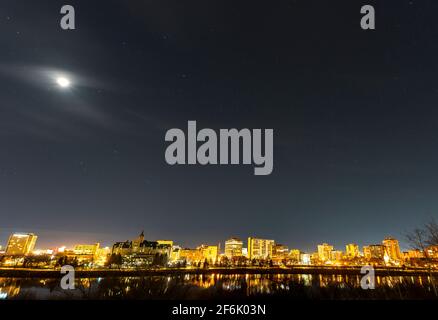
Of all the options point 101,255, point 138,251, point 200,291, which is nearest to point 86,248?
point 101,255

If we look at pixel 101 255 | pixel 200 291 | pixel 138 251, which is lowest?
pixel 200 291

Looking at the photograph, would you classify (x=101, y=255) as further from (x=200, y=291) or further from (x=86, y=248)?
(x=200, y=291)

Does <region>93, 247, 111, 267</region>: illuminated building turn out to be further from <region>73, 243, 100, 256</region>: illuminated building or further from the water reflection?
the water reflection

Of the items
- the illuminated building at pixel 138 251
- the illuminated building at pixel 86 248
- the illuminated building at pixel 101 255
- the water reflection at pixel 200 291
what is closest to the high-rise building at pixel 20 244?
the illuminated building at pixel 86 248

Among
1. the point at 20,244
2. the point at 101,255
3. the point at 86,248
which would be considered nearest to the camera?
the point at 101,255

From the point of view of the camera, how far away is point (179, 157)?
66.6ft

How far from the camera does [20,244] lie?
185 meters

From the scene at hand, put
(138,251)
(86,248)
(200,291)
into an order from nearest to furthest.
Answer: (200,291), (138,251), (86,248)

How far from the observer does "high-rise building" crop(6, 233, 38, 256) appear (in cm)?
18088

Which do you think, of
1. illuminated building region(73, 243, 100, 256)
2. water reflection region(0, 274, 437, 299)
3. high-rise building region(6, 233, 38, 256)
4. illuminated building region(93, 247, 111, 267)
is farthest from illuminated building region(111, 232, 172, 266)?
water reflection region(0, 274, 437, 299)

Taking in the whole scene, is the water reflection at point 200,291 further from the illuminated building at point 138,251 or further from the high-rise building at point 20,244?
the high-rise building at point 20,244
